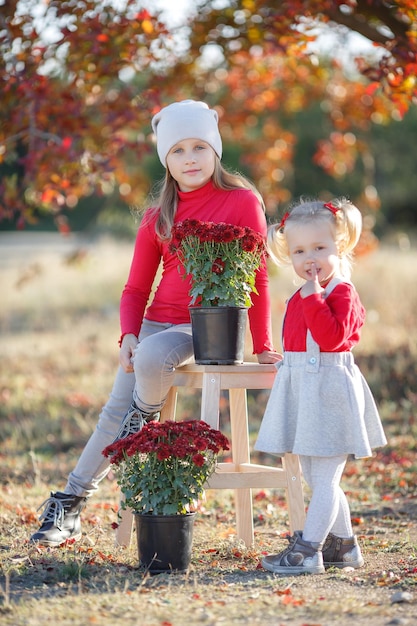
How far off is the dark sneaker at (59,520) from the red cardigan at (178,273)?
77 centimetres

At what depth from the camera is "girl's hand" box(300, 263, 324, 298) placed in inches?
132

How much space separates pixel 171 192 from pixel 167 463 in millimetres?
1218

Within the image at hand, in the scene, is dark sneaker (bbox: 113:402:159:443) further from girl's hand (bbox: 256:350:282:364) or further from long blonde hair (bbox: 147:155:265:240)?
long blonde hair (bbox: 147:155:265:240)

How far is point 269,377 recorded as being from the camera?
3.74 m

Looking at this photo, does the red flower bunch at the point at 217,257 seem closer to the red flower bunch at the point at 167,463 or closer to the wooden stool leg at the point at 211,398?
the wooden stool leg at the point at 211,398

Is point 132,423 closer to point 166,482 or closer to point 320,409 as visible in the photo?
point 166,482

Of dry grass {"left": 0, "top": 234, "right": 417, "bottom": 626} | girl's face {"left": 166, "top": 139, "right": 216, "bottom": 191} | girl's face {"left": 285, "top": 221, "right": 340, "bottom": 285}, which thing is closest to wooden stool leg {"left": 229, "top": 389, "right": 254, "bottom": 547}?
dry grass {"left": 0, "top": 234, "right": 417, "bottom": 626}

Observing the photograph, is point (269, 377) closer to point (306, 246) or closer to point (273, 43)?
point (306, 246)

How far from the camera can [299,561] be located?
11.2 feet

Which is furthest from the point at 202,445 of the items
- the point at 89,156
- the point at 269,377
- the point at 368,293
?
the point at 368,293

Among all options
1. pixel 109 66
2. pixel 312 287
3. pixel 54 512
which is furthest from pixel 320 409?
pixel 109 66

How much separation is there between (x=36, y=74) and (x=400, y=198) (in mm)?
20824

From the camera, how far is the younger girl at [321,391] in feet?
11.1

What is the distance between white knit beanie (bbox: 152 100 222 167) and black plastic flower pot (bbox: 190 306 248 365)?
2.56ft
